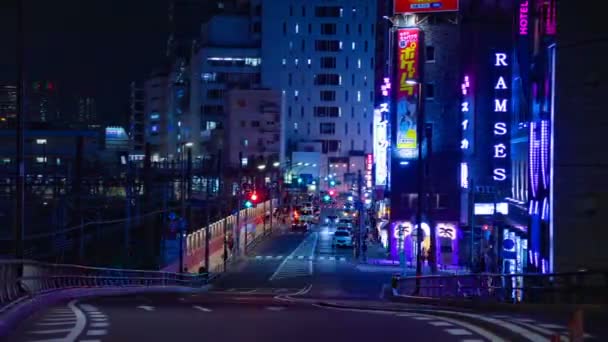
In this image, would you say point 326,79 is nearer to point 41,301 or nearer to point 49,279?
point 49,279

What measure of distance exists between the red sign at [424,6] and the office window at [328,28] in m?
81.8

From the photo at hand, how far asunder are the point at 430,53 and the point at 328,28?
82.2 meters

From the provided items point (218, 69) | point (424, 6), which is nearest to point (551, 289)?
point (424, 6)

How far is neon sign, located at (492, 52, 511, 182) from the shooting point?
191 ft

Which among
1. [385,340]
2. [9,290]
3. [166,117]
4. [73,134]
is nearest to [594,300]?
[385,340]

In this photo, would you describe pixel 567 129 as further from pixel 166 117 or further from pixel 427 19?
pixel 166 117

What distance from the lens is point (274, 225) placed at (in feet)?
362

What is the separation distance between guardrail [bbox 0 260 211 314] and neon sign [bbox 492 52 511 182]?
22.2m

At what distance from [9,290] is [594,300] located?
1276 centimetres

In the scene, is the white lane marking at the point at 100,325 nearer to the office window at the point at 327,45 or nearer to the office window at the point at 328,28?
the office window at the point at 327,45

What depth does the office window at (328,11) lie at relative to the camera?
490 feet

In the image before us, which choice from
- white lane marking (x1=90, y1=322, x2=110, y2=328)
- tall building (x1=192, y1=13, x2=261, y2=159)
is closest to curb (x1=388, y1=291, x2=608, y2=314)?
white lane marking (x1=90, y1=322, x2=110, y2=328)

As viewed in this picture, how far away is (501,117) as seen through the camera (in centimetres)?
6016

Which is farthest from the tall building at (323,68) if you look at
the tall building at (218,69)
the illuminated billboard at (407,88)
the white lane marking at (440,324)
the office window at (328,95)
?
the white lane marking at (440,324)
